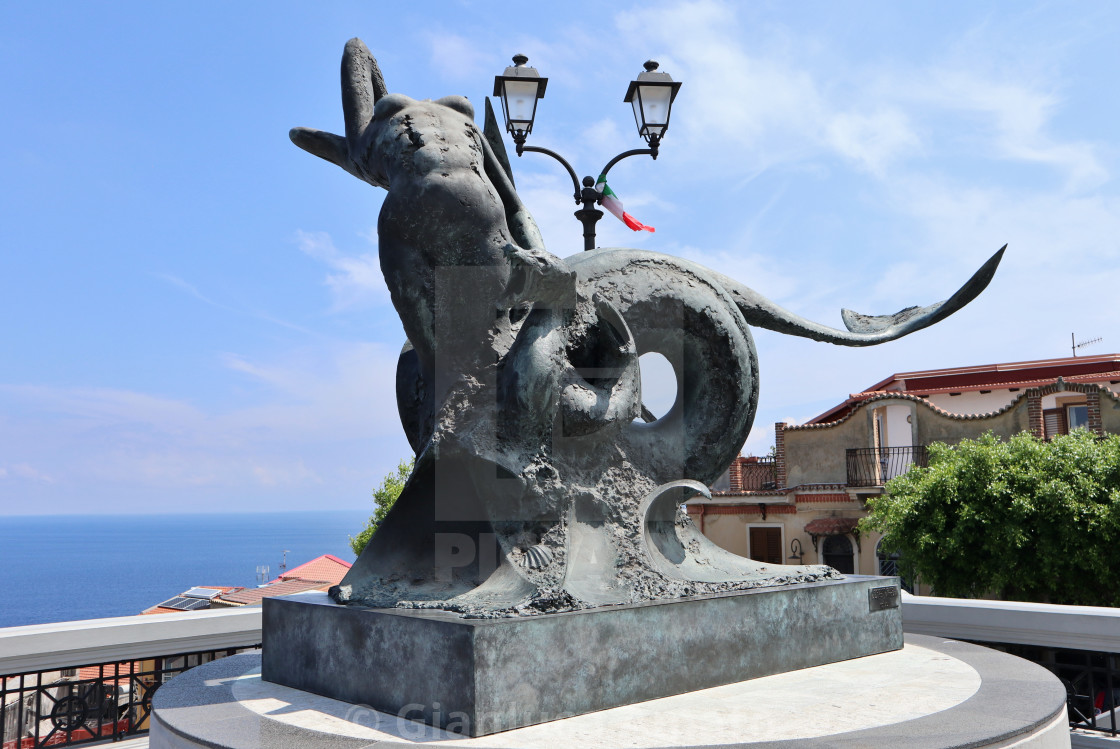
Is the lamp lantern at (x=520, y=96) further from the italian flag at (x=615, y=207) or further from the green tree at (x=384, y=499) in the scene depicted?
the green tree at (x=384, y=499)

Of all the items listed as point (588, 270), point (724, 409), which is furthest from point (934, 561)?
point (588, 270)

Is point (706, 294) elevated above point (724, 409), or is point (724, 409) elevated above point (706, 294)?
point (706, 294)

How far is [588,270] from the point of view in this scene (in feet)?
17.2

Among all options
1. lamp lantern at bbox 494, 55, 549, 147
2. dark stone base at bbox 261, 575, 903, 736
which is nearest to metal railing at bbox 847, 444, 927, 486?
lamp lantern at bbox 494, 55, 549, 147

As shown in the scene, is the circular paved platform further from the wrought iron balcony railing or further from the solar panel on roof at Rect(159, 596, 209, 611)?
the solar panel on roof at Rect(159, 596, 209, 611)

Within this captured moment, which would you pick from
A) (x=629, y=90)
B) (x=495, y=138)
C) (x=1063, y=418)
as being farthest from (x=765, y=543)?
(x=495, y=138)

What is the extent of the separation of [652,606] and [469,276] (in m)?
1.98

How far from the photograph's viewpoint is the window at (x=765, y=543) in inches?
887

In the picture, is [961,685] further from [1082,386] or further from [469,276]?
[1082,386]

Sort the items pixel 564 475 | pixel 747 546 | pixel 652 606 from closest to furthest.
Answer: pixel 652 606 → pixel 564 475 → pixel 747 546

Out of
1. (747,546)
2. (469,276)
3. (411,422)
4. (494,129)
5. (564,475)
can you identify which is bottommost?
(747,546)

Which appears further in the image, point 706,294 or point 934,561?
point 934,561

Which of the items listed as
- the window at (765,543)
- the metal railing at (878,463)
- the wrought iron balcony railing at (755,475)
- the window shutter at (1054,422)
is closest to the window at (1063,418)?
the window shutter at (1054,422)

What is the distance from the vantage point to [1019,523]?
41.3ft
